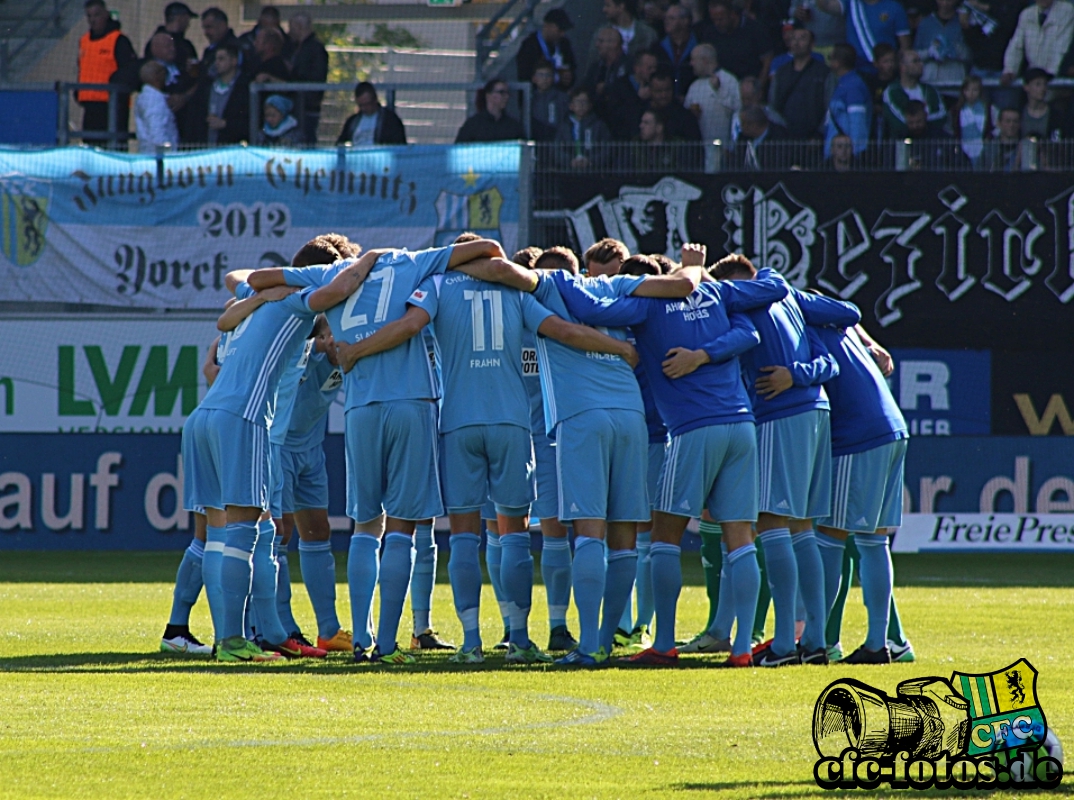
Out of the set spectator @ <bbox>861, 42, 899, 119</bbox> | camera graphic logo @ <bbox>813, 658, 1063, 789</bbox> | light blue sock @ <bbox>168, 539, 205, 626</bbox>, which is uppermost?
spectator @ <bbox>861, 42, 899, 119</bbox>

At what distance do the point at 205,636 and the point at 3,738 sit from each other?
4187mm

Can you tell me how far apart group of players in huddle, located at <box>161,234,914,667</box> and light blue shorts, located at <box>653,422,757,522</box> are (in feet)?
0.04

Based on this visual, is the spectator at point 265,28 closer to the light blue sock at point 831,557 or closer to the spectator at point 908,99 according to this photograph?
the spectator at point 908,99

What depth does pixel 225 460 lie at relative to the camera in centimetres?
852

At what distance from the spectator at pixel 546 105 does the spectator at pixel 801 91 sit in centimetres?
224

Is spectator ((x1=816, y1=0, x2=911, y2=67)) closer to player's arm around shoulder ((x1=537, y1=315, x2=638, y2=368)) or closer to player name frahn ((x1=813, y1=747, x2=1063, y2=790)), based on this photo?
player's arm around shoulder ((x1=537, y1=315, x2=638, y2=368))

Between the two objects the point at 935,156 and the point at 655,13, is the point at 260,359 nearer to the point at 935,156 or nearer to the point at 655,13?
the point at 935,156

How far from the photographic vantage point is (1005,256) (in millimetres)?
17406

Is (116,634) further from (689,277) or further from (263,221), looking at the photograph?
(263,221)

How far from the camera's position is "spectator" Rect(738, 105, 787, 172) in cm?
1747

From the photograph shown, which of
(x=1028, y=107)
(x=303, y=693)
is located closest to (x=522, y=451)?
(x=303, y=693)

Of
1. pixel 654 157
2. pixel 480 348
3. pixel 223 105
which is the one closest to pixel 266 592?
pixel 480 348

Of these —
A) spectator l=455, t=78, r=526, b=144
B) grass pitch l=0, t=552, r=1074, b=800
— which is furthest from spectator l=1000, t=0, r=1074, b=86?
grass pitch l=0, t=552, r=1074, b=800

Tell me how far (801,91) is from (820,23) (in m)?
2.19
